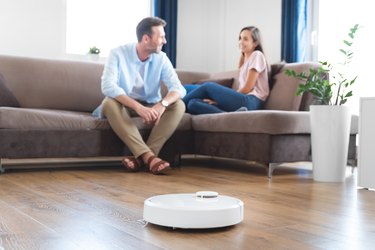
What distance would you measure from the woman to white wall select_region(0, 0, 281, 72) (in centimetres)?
161

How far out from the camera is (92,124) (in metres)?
2.82

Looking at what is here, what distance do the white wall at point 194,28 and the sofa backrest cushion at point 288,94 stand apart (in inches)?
63.6

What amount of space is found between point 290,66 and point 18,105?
74.2 inches

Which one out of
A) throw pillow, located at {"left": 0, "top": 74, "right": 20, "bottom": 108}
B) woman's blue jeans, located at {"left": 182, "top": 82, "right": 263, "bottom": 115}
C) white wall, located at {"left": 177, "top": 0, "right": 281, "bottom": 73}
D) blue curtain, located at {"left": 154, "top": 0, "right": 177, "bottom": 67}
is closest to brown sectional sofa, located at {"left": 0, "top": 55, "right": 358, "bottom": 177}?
throw pillow, located at {"left": 0, "top": 74, "right": 20, "bottom": 108}

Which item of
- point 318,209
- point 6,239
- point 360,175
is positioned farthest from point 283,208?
point 6,239

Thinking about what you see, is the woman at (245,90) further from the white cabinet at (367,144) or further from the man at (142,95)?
the white cabinet at (367,144)

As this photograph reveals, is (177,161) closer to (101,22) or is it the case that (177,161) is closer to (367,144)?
(367,144)

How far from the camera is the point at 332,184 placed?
7.65 ft

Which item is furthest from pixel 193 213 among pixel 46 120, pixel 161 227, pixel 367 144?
pixel 46 120

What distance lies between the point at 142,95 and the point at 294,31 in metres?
2.19

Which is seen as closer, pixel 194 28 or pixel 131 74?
pixel 131 74

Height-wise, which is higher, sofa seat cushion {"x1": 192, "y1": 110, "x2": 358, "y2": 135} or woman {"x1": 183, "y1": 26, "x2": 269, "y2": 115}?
woman {"x1": 183, "y1": 26, "x2": 269, "y2": 115}

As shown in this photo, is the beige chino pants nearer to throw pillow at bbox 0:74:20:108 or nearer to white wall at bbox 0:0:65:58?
throw pillow at bbox 0:74:20:108

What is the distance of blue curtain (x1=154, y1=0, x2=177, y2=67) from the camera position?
16.6 ft
